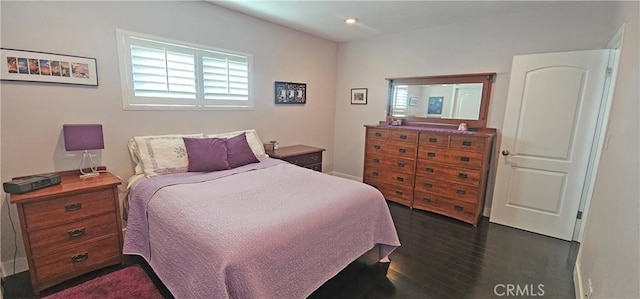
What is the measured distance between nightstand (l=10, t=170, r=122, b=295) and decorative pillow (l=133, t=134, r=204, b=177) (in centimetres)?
30

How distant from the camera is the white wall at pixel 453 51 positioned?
2.71 m

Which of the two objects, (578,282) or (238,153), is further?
(238,153)

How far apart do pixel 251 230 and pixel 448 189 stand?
2.62 meters

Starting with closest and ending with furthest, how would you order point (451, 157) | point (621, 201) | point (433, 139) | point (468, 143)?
point (621, 201) → point (468, 143) → point (451, 157) → point (433, 139)

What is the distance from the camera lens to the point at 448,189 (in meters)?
3.24

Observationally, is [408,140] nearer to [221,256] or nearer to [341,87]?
[341,87]

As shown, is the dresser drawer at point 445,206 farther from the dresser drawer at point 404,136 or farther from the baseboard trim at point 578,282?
the baseboard trim at point 578,282

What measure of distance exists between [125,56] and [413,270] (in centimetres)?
315

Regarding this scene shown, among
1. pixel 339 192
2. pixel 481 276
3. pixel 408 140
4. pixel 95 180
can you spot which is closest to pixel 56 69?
pixel 95 180

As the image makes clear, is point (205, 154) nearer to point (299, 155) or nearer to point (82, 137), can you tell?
point (82, 137)

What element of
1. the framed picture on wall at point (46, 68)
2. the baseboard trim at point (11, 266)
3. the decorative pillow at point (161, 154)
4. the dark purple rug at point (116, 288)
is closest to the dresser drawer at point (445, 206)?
the decorative pillow at point (161, 154)

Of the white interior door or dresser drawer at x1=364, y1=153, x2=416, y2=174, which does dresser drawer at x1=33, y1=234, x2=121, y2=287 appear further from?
the white interior door

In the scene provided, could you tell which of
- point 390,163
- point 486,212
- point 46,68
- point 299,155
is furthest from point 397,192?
point 46,68

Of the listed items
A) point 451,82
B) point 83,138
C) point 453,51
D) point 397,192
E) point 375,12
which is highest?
point 375,12
